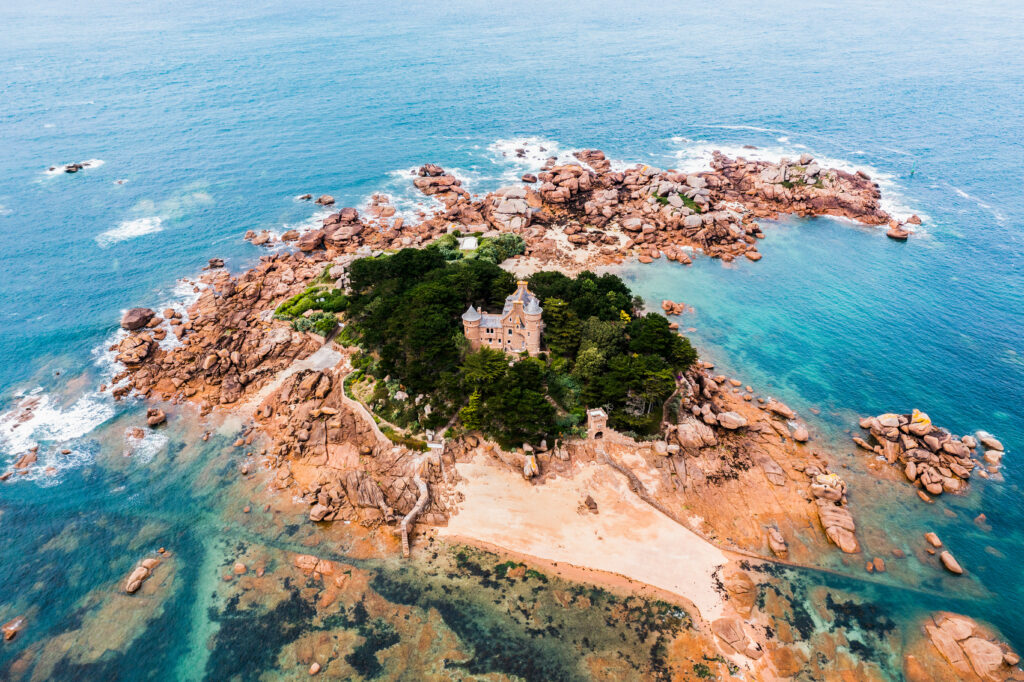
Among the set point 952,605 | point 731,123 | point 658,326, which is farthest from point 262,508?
point 731,123

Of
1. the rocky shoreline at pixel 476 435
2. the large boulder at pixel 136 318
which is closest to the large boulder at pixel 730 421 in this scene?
the rocky shoreline at pixel 476 435

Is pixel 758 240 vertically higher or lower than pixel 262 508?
higher

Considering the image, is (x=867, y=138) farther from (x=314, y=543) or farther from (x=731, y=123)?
(x=314, y=543)

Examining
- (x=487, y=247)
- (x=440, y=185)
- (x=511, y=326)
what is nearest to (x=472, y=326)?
(x=511, y=326)

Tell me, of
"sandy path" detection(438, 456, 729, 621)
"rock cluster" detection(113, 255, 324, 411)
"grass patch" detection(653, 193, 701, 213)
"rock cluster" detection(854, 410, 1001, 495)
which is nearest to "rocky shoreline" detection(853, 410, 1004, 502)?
"rock cluster" detection(854, 410, 1001, 495)

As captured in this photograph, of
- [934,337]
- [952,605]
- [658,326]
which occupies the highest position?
[658,326]

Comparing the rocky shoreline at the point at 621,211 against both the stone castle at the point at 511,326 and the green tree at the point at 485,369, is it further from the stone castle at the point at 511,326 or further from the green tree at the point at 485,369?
the green tree at the point at 485,369
